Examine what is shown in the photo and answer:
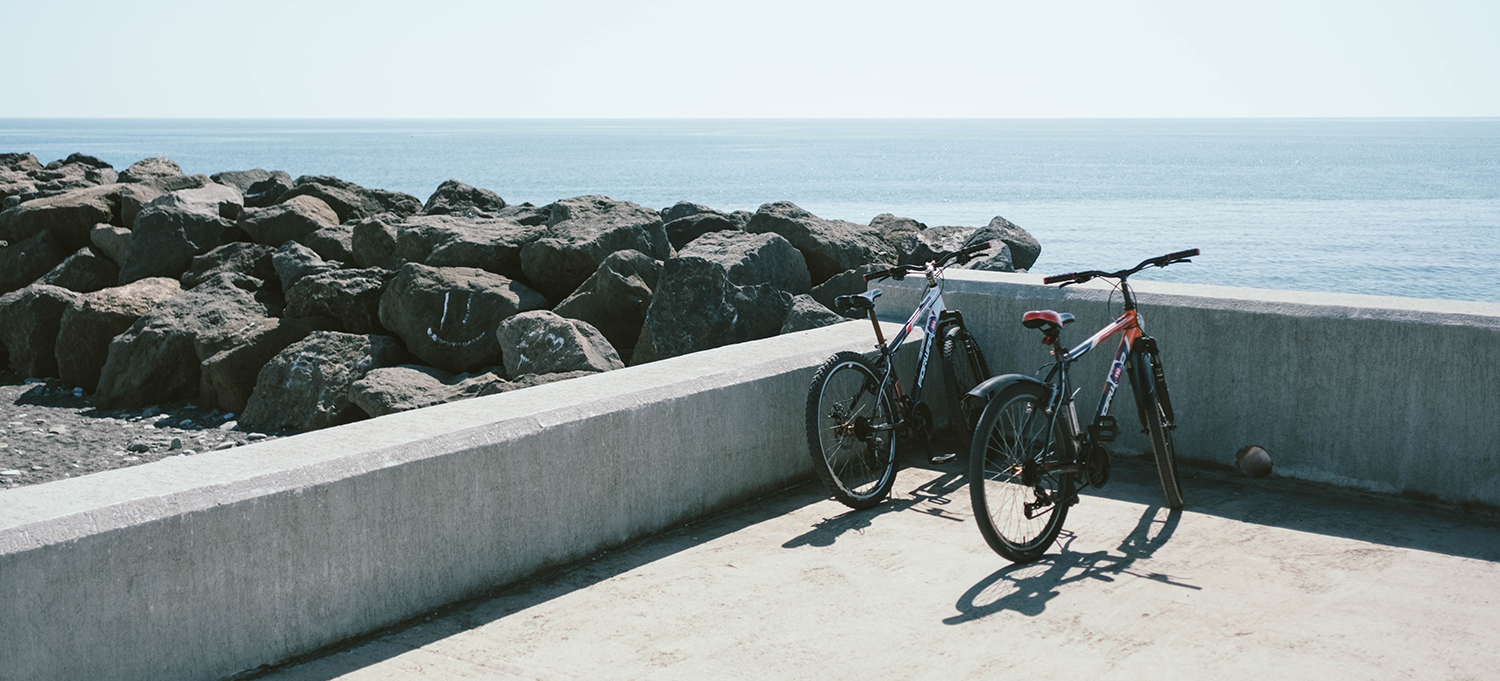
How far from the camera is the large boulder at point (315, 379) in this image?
10.7 m

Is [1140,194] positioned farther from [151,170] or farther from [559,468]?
[559,468]

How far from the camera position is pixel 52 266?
56.5ft

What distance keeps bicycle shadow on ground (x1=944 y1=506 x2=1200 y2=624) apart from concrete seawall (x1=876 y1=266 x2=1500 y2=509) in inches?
35.1

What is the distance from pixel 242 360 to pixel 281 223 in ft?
15.2

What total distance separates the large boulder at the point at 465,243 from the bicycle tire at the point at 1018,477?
8.91 m

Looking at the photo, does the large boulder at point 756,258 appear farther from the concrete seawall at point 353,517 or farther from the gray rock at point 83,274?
the gray rock at point 83,274

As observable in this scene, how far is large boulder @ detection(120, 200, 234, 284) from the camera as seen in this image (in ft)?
50.4

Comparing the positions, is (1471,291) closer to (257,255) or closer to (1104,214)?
(1104,214)

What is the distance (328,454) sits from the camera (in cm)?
397

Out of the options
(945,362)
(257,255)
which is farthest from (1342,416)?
(257,255)

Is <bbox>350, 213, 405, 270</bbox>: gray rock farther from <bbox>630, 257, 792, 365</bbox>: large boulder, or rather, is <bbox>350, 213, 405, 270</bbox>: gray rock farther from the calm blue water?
the calm blue water

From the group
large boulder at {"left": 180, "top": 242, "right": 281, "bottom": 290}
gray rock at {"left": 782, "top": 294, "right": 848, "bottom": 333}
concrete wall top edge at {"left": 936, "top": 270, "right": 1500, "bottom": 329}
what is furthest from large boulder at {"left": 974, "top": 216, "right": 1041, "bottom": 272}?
concrete wall top edge at {"left": 936, "top": 270, "right": 1500, "bottom": 329}

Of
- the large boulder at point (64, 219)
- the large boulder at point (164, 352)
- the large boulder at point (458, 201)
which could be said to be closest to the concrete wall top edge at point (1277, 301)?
the large boulder at point (164, 352)

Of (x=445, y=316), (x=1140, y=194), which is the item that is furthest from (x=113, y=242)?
(x=1140, y=194)
